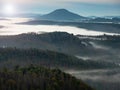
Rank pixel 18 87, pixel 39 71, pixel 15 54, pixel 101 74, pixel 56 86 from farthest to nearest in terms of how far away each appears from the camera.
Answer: pixel 15 54 → pixel 101 74 → pixel 39 71 → pixel 56 86 → pixel 18 87

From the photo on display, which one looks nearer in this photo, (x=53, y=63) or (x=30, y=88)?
(x=30, y=88)

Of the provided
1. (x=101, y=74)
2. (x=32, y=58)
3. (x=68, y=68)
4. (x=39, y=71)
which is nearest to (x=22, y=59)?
(x=32, y=58)

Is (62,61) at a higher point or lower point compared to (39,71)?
lower

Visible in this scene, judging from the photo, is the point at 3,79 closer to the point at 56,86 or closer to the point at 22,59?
the point at 56,86

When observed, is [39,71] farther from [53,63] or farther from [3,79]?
[53,63]

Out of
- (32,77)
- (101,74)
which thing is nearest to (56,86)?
(32,77)

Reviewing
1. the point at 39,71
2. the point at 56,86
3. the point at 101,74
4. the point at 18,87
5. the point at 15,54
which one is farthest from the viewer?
the point at 15,54
